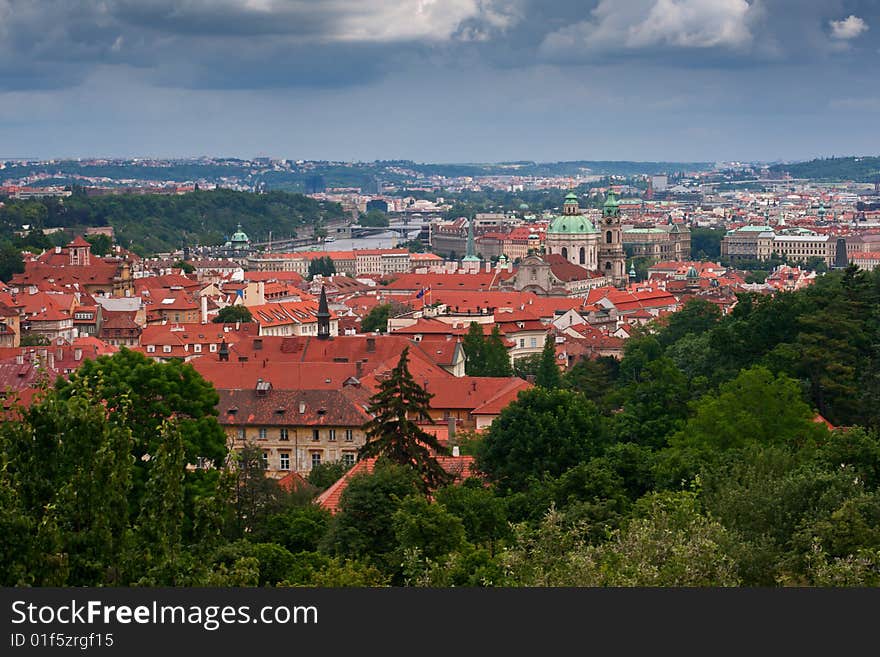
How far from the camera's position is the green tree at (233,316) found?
9128 centimetres

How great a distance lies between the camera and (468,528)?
90.5ft

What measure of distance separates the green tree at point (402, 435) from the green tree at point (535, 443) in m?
1.16

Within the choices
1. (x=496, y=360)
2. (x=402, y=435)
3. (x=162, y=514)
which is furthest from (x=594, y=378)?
(x=162, y=514)

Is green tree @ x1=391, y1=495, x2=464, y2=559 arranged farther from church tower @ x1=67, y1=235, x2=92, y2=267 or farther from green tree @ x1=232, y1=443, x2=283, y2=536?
church tower @ x1=67, y1=235, x2=92, y2=267

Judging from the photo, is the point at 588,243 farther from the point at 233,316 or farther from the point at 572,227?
the point at 233,316

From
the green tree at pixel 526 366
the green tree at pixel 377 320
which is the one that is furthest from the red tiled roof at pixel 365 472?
the green tree at pixel 377 320

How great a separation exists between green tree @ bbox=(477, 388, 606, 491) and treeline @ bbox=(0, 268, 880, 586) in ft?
0.15

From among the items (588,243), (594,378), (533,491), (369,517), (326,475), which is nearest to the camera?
(369,517)

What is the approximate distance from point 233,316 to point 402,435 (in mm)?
57625

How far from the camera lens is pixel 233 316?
301 ft

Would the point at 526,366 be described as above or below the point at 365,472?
below

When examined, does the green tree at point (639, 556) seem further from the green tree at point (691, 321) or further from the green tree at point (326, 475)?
the green tree at point (691, 321)

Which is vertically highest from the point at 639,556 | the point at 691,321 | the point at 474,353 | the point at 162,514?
the point at 162,514

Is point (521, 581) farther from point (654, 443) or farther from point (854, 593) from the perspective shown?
point (654, 443)
